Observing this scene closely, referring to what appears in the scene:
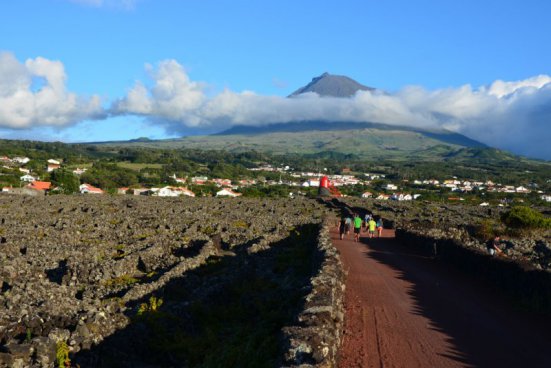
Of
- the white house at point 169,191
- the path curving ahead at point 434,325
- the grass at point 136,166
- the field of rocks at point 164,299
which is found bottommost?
the white house at point 169,191

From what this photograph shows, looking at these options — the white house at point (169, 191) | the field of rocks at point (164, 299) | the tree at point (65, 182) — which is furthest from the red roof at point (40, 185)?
the field of rocks at point (164, 299)

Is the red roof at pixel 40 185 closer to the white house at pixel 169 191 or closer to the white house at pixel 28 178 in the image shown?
the white house at pixel 28 178

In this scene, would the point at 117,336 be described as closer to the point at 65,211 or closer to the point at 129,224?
the point at 129,224

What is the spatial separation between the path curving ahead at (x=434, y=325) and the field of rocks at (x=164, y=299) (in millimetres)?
863

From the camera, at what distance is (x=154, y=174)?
500 ft

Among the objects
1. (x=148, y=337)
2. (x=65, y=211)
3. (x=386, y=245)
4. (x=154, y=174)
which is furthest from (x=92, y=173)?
(x=148, y=337)

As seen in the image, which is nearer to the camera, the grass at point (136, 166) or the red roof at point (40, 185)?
the red roof at point (40, 185)

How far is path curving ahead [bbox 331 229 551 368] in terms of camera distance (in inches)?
437

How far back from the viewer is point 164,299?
843 inches

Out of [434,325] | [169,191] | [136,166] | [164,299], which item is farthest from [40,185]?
[434,325]

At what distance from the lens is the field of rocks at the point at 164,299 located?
1299cm

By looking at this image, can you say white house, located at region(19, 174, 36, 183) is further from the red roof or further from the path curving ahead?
the path curving ahead

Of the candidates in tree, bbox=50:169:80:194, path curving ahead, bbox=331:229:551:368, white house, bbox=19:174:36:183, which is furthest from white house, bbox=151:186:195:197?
path curving ahead, bbox=331:229:551:368

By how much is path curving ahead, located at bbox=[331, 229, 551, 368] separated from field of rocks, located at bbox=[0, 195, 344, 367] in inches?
34.0
